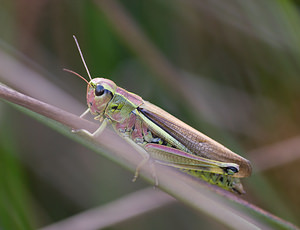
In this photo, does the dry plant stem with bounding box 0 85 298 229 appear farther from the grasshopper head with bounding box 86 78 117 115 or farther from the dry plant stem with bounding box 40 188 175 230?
the dry plant stem with bounding box 40 188 175 230

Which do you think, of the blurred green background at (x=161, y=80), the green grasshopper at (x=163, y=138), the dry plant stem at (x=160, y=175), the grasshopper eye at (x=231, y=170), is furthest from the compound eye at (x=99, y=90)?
the grasshopper eye at (x=231, y=170)

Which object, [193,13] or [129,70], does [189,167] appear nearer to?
[129,70]

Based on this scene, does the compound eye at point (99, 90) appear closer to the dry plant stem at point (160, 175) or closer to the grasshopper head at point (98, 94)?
the grasshopper head at point (98, 94)

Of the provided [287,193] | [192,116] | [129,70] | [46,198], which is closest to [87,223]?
[46,198]

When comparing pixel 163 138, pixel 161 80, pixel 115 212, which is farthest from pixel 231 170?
pixel 161 80

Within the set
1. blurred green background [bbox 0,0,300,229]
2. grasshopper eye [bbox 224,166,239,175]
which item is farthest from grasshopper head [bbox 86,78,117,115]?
grasshopper eye [bbox 224,166,239,175]

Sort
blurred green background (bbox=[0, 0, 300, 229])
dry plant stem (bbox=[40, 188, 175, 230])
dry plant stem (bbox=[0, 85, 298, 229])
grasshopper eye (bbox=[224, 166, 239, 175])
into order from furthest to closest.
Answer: blurred green background (bbox=[0, 0, 300, 229]) < dry plant stem (bbox=[40, 188, 175, 230]) < grasshopper eye (bbox=[224, 166, 239, 175]) < dry plant stem (bbox=[0, 85, 298, 229])
